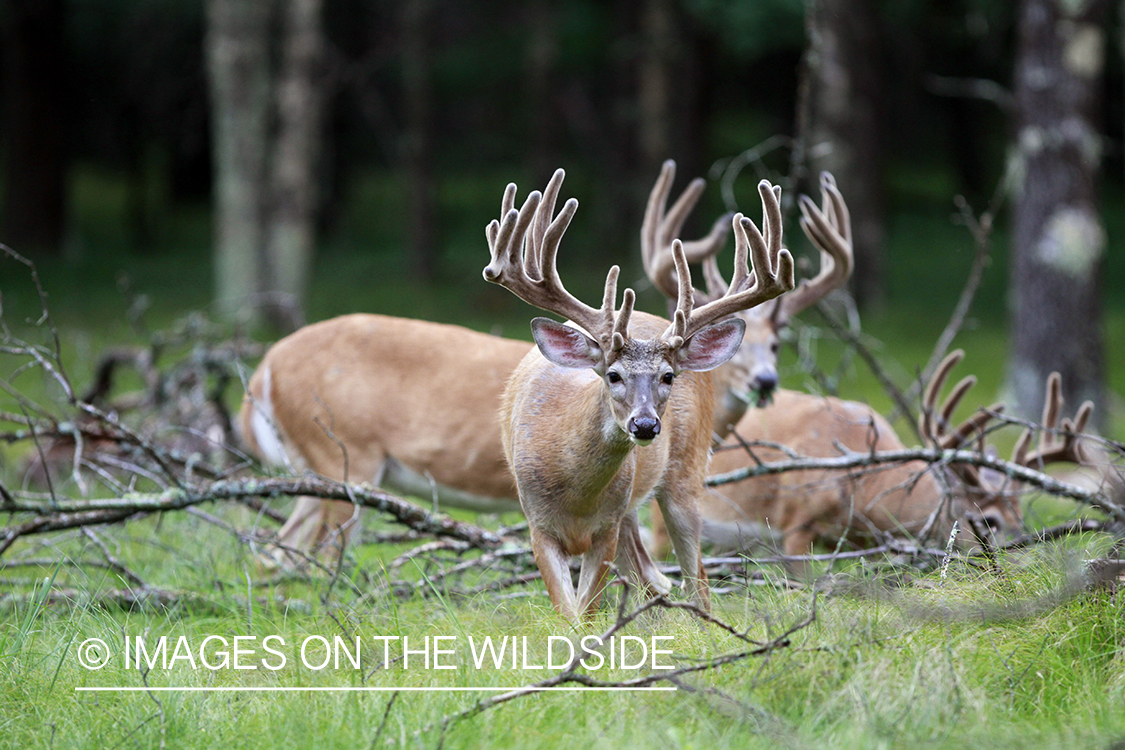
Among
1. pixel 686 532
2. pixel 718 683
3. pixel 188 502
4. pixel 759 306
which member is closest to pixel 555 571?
pixel 686 532

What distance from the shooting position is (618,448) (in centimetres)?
381

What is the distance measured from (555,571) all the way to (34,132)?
21.0 m

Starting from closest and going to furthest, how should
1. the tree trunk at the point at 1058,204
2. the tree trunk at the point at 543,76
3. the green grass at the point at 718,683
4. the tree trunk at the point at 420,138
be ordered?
the green grass at the point at 718,683 < the tree trunk at the point at 1058,204 < the tree trunk at the point at 420,138 < the tree trunk at the point at 543,76

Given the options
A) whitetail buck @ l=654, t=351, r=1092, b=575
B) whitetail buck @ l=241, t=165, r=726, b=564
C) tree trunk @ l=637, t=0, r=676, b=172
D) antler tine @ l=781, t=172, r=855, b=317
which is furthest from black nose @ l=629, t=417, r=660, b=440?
tree trunk @ l=637, t=0, r=676, b=172

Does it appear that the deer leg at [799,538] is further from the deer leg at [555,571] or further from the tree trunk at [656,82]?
the tree trunk at [656,82]

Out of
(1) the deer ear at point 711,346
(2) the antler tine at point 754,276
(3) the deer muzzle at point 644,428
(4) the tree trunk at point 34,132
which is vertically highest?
(2) the antler tine at point 754,276

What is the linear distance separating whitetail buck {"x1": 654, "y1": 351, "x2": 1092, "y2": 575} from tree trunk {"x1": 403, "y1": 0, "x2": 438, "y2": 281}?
13836 millimetres

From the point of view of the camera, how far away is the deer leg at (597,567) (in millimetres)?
4004

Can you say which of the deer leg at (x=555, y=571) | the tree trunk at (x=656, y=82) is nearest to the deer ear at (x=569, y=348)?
the deer leg at (x=555, y=571)

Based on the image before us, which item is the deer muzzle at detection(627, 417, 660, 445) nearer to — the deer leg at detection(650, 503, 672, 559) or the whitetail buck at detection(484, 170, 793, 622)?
the whitetail buck at detection(484, 170, 793, 622)

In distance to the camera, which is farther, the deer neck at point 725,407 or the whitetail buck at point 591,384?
the deer neck at point 725,407

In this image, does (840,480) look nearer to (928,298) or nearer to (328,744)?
(328,744)

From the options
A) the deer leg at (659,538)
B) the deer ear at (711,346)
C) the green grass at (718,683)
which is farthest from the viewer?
the deer leg at (659,538)

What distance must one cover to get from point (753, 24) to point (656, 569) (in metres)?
11.9
